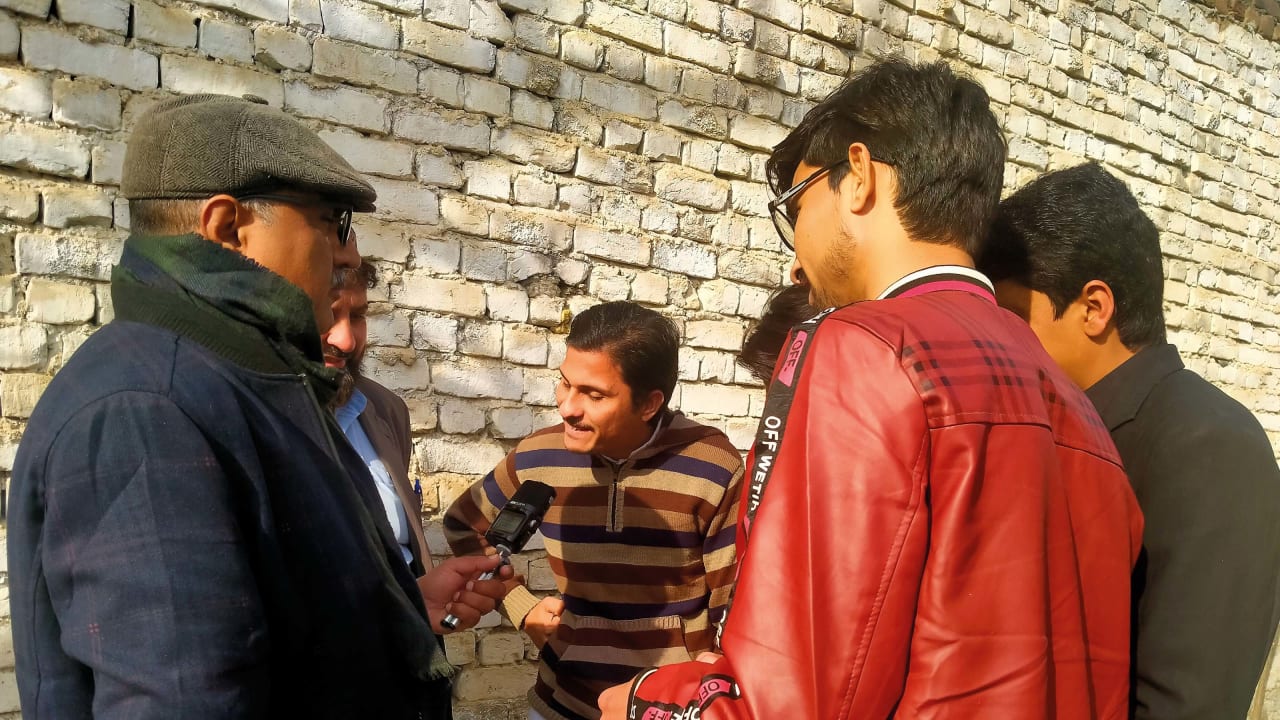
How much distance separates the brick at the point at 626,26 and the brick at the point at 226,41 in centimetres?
140

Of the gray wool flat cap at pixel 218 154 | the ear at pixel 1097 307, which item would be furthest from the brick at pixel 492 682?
the ear at pixel 1097 307

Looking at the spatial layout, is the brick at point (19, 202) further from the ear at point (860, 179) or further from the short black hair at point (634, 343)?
the ear at point (860, 179)

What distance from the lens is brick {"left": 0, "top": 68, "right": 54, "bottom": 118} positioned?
8.61 ft

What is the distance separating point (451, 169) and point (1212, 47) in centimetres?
557

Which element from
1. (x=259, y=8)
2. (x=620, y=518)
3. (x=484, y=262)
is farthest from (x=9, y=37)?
(x=620, y=518)

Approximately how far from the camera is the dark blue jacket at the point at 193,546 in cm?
115

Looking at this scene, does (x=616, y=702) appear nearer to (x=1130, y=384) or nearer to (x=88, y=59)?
(x=1130, y=384)

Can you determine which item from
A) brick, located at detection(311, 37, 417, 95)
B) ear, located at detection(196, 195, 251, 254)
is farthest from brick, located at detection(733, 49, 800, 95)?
ear, located at detection(196, 195, 251, 254)

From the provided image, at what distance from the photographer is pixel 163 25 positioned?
2.88 metres

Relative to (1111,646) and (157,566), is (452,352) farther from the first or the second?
(1111,646)

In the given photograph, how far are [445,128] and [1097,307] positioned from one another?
248cm

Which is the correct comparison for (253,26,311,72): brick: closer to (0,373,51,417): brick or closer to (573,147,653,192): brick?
(573,147,653,192): brick

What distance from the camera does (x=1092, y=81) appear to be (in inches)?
217

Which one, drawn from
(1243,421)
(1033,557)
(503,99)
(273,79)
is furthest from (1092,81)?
(1033,557)
